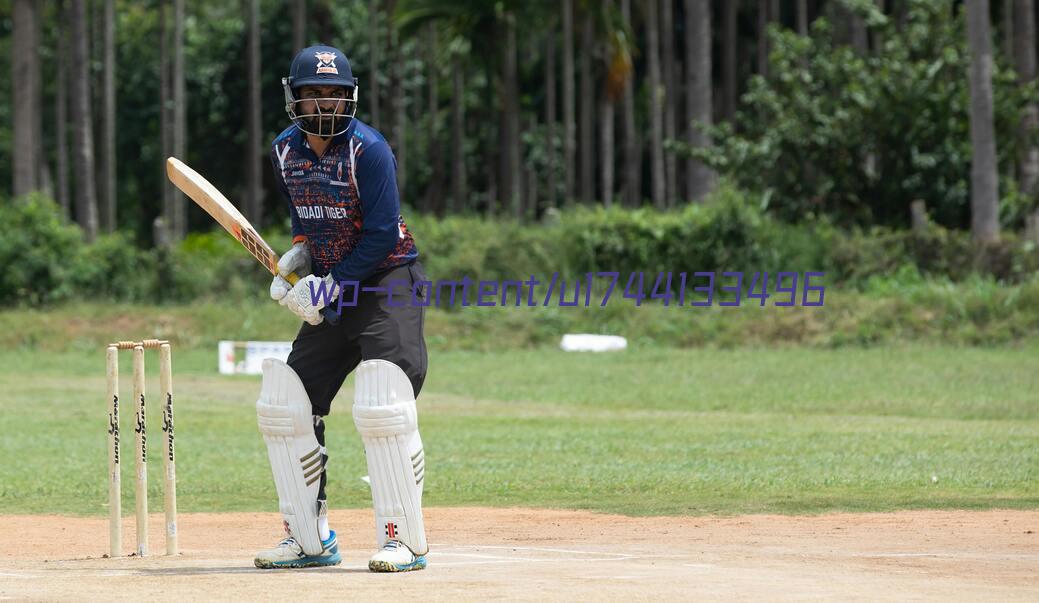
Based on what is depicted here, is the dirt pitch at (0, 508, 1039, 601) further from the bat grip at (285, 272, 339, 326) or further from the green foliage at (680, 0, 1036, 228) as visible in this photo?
the green foliage at (680, 0, 1036, 228)

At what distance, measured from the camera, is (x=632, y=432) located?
54.2 ft

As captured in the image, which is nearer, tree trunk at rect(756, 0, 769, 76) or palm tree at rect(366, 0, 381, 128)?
tree trunk at rect(756, 0, 769, 76)

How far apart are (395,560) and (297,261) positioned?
156 cm

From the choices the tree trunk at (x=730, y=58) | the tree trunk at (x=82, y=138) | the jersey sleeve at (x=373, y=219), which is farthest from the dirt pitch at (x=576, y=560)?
the tree trunk at (x=730, y=58)

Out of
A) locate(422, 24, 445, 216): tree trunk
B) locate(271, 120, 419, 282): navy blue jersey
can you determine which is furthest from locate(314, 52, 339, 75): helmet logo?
locate(422, 24, 445, 216): tree trunk

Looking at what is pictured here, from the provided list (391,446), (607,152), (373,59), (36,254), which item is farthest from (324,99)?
(373,59)

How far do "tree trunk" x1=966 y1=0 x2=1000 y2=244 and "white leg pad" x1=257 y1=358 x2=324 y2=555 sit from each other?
22910 mm

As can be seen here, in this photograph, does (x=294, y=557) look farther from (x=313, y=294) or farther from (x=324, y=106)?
(x=324, y=106)

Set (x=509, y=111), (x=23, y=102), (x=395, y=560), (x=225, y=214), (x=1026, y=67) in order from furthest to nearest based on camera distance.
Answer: (x=509, y=111), (x=23, y=102), (x=1026, y=67), (x=225, y=214), (x=395, y=560)

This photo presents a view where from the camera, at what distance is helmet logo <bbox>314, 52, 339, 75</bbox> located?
7367 millimetres

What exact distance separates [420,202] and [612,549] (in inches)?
2124

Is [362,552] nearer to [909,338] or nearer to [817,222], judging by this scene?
[909,338]

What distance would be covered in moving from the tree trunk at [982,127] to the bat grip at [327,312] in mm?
22853

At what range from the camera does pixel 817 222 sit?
100ft
